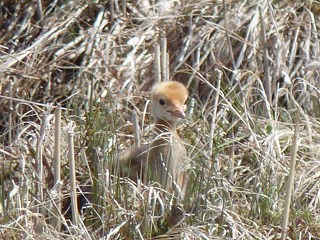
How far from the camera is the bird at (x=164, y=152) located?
436 centimetres

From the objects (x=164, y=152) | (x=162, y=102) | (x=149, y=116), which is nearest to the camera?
(x=164, y=152)

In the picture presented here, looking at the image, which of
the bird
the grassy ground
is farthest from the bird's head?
the grassy ground

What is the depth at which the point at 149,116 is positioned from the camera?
5.19m

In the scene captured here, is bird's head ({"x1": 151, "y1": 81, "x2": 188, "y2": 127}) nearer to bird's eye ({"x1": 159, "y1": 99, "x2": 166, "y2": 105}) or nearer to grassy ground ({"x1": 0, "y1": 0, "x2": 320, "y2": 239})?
bird's eye ({"x1": 159, "y1": 99, "x2": 166, "y2": 105})

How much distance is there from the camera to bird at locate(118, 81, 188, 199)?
171 inches

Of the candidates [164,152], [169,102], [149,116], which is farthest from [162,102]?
[149,116]

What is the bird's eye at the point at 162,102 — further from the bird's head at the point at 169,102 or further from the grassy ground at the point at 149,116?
the grassy ground at the point at 149,116

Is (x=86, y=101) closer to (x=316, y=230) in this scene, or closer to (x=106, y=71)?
(x=106, y=71)

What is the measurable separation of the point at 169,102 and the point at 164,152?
0.24 metres

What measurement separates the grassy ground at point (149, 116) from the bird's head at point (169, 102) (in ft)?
0.47

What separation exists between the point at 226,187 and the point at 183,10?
171 centimetres

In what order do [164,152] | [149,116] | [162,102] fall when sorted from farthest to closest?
[149,116], [162,102], [164,152]

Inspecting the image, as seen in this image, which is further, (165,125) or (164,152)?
(165,125)

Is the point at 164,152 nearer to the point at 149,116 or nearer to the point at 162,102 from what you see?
the point at 162,102
